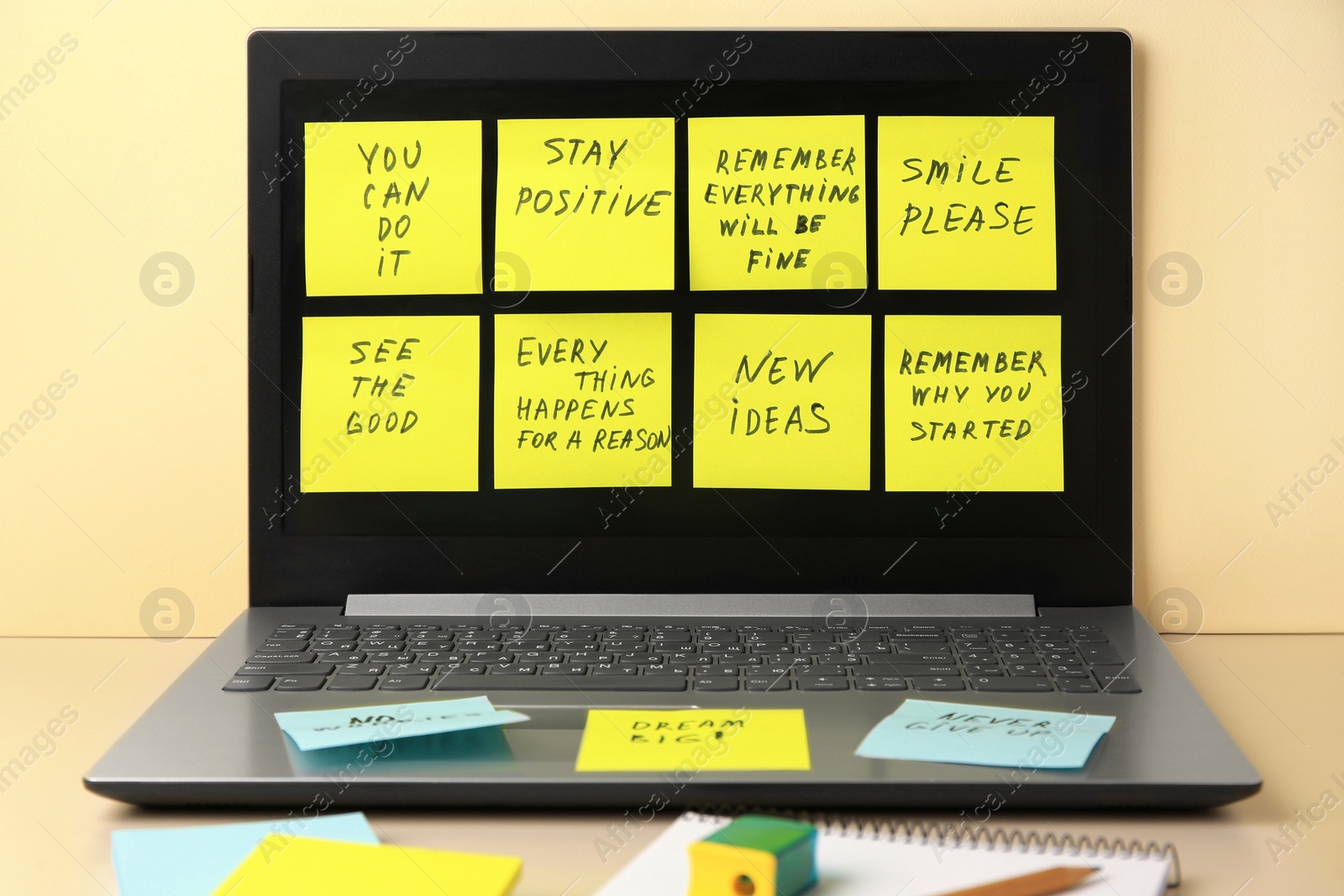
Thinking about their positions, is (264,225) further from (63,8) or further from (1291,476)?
(1291,476)

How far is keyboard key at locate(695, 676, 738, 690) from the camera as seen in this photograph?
643 mm

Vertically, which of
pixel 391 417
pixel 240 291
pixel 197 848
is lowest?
pixel 197 848

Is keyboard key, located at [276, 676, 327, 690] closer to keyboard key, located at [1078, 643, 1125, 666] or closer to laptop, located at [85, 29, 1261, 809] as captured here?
laptop, located at [85, 29, 1261, 809]

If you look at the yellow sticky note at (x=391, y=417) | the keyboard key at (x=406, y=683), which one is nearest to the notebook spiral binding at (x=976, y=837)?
the keyboard key at (x=406, y=683)

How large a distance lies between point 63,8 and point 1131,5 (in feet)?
3.03

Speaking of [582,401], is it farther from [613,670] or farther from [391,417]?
[613,670]

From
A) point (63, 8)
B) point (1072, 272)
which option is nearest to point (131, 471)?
point (63, 8)

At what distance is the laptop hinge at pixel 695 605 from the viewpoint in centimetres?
82

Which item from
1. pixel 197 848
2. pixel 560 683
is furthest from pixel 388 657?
pixel 197 848

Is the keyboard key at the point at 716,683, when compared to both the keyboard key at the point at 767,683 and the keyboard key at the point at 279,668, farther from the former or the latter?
the keyboard key at the point at 279,668

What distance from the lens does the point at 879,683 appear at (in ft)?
2.10

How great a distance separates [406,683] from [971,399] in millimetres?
498

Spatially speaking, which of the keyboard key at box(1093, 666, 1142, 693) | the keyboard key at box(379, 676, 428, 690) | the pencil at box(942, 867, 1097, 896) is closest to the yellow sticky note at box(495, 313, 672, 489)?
the keyboard key at box(379, 676, 428, 690)

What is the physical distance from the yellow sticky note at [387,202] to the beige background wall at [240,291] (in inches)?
3.8
